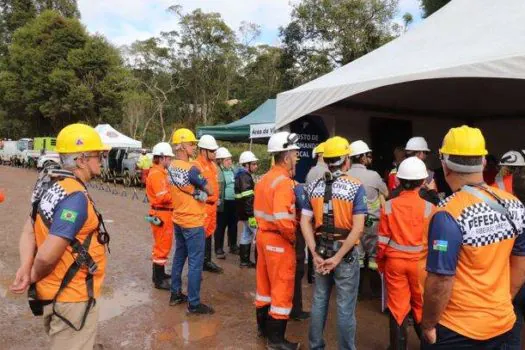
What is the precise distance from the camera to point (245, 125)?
35.5 ft

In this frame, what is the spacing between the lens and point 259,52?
36812 mm

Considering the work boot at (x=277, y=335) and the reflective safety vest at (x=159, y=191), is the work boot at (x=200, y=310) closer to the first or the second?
the work boot at (x=277, y=335)

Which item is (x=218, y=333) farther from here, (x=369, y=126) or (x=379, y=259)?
(x=369, y=126)

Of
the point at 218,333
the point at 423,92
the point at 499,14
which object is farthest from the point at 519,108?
the point at 218,333

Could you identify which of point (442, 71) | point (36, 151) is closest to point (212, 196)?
point (442, 71)

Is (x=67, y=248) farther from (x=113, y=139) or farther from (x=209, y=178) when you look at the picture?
(x=113, y=139)

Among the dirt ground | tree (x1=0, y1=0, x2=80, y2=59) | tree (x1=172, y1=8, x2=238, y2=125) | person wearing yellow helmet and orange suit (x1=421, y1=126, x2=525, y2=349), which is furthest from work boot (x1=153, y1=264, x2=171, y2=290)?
tree (x1=0, y1=0, x2=80, y2=59)

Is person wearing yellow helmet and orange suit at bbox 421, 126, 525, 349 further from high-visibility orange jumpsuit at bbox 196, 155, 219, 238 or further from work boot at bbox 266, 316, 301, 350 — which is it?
high-visibility orange jumpsuit at bbox 196, 155, 219, 238

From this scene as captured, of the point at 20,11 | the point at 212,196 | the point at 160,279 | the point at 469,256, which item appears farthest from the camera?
the point at 20,11

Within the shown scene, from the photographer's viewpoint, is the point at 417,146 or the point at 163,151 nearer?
the point at 417,146

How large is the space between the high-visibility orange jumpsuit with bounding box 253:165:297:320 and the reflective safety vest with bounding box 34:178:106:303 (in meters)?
1.69

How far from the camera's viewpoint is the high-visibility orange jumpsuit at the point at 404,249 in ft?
12.4

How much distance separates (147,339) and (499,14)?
5.38m

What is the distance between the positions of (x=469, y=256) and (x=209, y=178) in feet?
15.3
